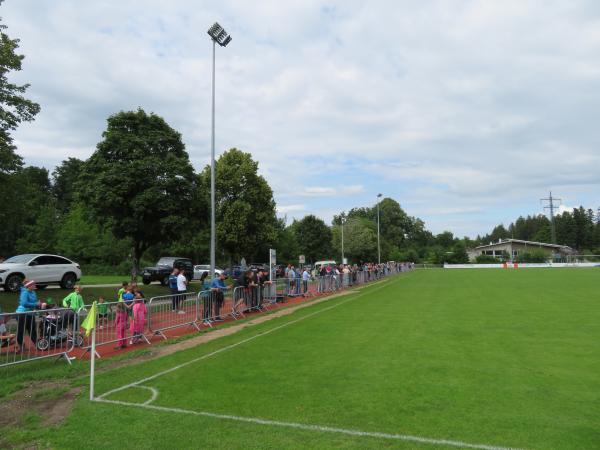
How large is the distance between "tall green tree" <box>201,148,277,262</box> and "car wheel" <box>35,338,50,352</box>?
28.9 m

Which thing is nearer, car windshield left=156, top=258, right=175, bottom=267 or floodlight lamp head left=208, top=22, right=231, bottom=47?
floodlight lamp head left=208, top=22, right=231, bottom=47

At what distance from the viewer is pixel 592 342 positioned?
34.1 ft

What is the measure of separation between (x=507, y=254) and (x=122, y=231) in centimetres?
11160

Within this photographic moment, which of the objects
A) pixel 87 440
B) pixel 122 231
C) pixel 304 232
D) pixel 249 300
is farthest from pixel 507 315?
pixel 304 232

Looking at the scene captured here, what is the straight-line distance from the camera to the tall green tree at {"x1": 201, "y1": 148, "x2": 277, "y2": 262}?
3953cm

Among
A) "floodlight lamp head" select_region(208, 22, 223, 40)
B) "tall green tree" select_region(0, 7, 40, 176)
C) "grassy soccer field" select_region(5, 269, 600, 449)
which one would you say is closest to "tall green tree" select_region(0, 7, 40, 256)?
"tall green tree" select_region(0, 7, 40, 176)

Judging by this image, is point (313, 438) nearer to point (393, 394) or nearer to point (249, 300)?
point (393, 394)

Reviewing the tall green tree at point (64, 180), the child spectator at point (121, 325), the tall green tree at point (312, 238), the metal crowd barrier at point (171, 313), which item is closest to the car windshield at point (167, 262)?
the metal crowd barrier at point (171, 313)

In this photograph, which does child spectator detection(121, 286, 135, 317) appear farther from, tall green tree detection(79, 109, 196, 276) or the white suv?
tall green tree detection(79, 109, 196, 276)

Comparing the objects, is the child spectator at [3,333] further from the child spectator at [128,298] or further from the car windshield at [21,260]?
the car windshield at [21,260]

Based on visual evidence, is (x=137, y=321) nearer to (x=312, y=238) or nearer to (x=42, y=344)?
(x=42, y=344)

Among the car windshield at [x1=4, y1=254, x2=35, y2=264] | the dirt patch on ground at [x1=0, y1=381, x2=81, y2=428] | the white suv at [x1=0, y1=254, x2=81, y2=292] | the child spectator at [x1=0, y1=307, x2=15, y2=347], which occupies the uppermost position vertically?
the car windshield at [x1=4, y1=254, x2=35, y2=264]

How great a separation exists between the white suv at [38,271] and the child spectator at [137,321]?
9.55 metres

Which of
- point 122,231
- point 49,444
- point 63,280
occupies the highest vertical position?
point 122,231
